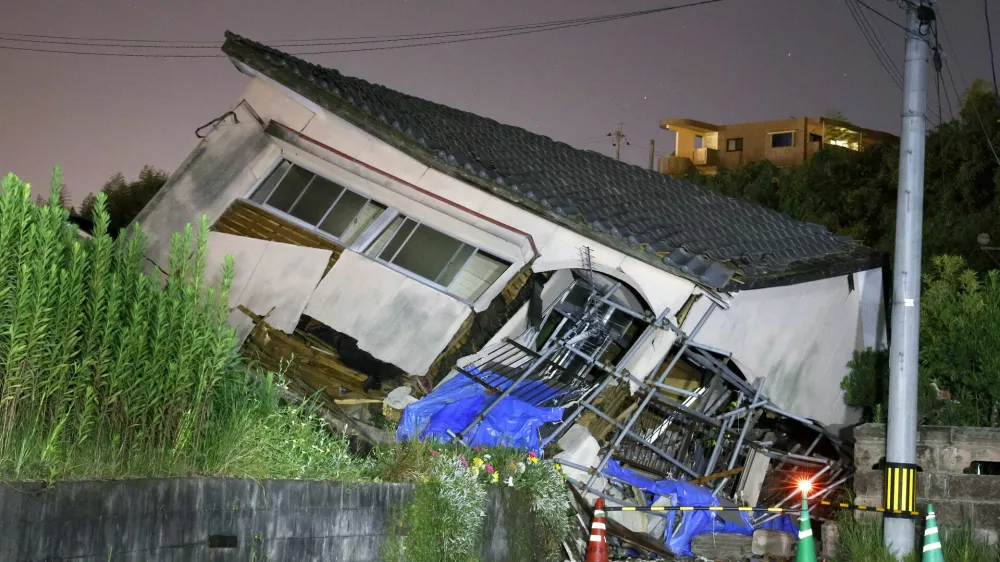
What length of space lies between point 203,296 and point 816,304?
12.1 meters

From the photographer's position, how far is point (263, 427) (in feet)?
27.6

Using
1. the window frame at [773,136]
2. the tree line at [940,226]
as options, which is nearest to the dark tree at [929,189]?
the tree line at [940,226]

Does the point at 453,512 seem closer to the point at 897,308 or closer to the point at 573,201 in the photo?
the point at 897,308

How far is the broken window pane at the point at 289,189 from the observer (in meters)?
17.0

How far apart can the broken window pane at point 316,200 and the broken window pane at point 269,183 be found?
535 mm

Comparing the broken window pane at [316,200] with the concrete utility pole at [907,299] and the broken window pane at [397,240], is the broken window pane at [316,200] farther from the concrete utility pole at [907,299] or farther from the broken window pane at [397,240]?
the concrete utility pole at [907,299]

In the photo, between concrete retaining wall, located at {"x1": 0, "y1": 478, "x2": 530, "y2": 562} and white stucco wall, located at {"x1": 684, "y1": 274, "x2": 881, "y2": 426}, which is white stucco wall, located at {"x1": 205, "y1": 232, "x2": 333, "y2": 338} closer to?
white stucco wall, located at {"x1": 684, "y1": 274, "x2": 881, "y2": 426}

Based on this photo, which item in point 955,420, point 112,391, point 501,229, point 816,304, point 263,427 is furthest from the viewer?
point 816,304

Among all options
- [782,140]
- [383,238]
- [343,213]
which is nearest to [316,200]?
[343,213]

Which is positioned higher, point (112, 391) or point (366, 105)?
point (366, 105)

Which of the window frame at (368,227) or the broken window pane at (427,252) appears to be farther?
the broken window pane at (427,252)

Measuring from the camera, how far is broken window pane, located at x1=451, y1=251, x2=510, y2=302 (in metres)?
16.2

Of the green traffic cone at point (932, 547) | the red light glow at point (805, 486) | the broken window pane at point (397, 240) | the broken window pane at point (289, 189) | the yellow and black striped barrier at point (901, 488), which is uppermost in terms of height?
the broken window pane at point (289, 189)

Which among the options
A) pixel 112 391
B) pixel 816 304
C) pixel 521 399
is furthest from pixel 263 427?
pixel 816 304
